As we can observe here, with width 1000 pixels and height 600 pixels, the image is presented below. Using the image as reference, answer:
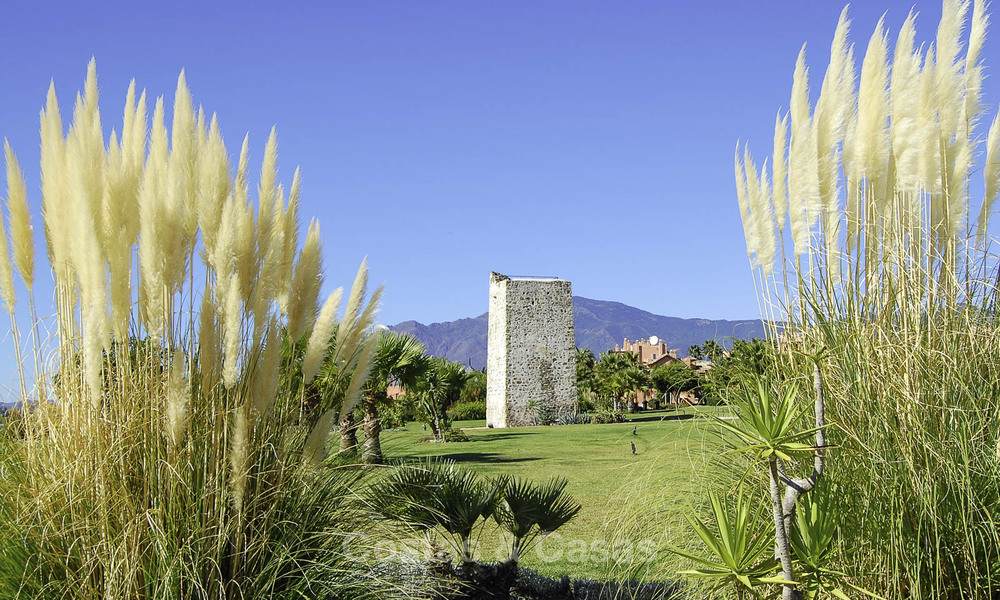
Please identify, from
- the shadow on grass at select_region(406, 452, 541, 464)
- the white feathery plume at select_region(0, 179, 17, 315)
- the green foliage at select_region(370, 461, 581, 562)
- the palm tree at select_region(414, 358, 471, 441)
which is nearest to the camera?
the white feathery plume at select_region(0, 179, 17, 315)

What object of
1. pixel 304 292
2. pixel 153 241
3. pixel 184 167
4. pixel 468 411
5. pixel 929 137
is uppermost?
pixel 929 137

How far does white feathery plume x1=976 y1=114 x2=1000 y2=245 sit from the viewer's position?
2602mm

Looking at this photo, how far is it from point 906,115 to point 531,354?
22537mm

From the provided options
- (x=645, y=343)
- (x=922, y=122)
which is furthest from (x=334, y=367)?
(x=645, y=343)

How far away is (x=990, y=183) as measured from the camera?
2611mm

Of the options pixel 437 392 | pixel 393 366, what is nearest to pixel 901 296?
pixel 393 366

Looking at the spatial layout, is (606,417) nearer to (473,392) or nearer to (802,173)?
(473,392)

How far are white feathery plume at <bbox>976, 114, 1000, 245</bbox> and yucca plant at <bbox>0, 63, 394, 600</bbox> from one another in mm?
2146

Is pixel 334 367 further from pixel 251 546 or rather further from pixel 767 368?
pixel 767 368

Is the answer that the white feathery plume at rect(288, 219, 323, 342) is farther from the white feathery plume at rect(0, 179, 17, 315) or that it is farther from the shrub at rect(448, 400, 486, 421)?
the shrub at rect(448, 400, 486, 421)

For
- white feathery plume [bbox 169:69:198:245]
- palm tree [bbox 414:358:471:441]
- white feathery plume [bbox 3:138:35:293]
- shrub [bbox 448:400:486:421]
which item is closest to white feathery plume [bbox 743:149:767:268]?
white feathery plume [bbox 169:69:198:245]

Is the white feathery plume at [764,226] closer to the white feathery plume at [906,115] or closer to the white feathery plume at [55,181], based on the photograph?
the white feathery plume at [906,115]

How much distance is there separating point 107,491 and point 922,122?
8.70ft

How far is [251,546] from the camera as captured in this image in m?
2.12
